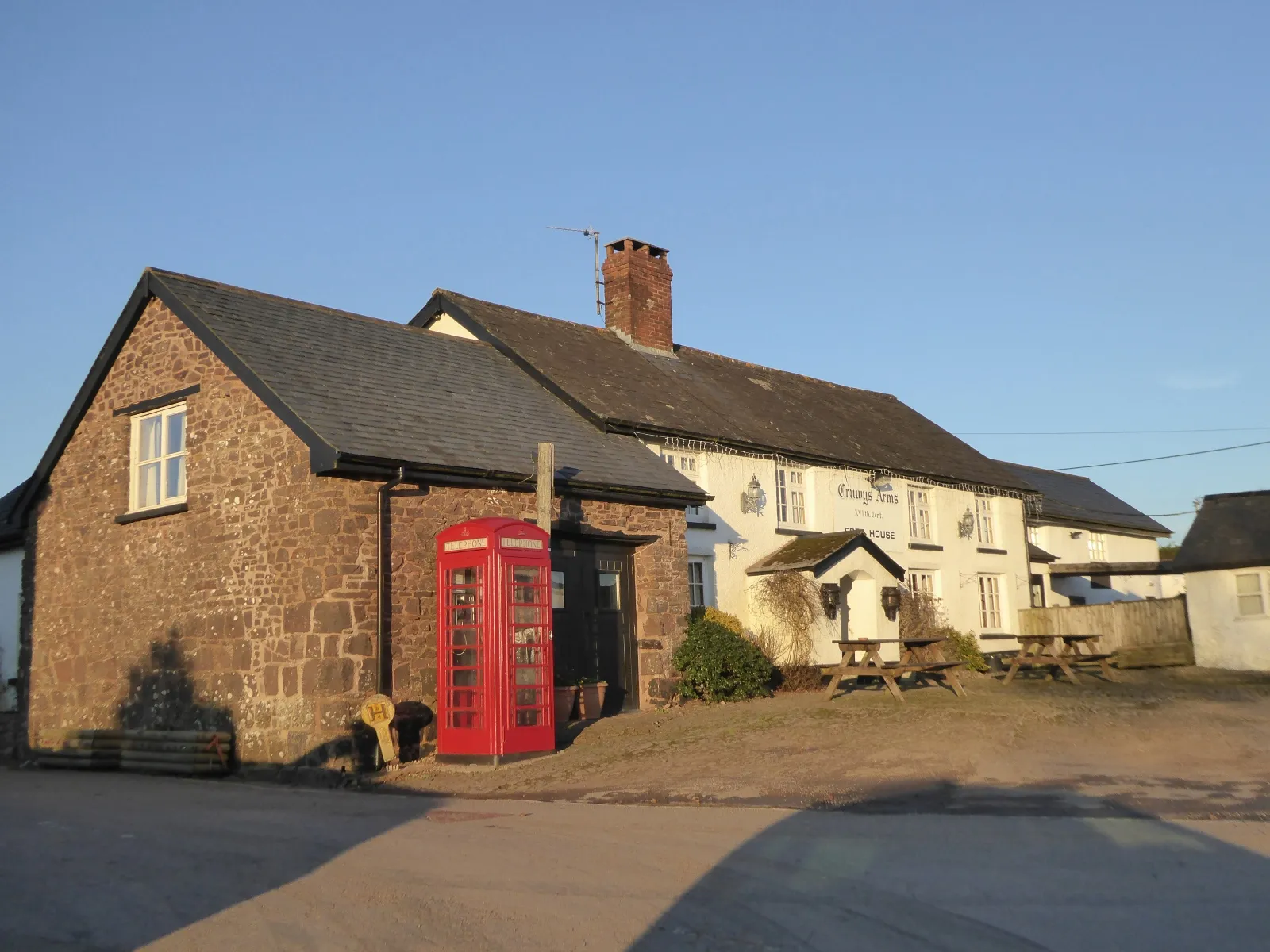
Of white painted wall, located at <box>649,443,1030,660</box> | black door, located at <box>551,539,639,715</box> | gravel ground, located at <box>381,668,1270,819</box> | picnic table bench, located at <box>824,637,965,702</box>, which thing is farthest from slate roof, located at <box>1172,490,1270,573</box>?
black door, located at <box>551,539,639,715</box>

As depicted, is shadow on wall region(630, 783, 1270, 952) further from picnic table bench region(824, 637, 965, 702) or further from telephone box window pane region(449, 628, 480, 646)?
picnic table bench region(824, 637, 965, 702)

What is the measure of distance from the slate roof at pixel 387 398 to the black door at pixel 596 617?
997 mm

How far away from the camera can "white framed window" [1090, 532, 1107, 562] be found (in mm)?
38938

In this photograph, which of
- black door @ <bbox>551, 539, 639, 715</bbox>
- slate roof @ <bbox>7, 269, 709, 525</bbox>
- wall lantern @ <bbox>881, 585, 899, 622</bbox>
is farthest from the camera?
wall lantern @ <bbox>881, 585, 899, 622</bbox>

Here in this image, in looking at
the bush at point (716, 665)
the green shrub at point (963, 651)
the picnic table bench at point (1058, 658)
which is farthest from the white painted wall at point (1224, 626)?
the bush at point (716, 665)

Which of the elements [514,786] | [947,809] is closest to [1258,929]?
[947,809]

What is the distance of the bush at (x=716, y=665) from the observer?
18.4 metres

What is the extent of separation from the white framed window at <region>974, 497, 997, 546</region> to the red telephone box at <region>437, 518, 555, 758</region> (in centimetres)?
1849

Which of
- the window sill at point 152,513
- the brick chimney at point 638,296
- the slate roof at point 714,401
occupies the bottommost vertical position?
the window sill at point 152,513

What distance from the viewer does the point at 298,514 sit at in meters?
14.5

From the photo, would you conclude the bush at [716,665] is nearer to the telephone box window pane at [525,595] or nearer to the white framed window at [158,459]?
the telephone box window pane at [525,595]

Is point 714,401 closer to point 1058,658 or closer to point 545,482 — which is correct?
point 1058,658

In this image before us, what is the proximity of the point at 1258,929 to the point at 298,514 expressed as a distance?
11280 millimetres

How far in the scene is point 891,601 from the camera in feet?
80.2
